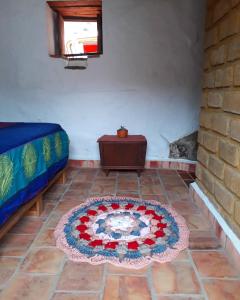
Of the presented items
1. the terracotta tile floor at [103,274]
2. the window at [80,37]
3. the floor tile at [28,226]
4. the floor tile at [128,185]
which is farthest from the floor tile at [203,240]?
the window at [80,37]

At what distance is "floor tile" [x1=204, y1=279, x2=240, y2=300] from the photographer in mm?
1260

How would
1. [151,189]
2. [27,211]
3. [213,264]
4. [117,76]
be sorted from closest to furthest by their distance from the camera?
[213,264]
[27,211]
[151,189]
[117,76]

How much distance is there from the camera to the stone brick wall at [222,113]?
1.55 meters

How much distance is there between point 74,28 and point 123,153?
1902 millimetres

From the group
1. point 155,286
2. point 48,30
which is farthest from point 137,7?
point 155,286

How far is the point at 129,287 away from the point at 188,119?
8.02 ft

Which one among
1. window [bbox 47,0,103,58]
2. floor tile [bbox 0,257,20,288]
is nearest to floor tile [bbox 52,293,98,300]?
floor tile [bbox 0,257,20,288]

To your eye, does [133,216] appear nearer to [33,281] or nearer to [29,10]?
[33,281]

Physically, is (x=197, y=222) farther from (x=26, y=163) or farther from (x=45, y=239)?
(x=26, y=163)

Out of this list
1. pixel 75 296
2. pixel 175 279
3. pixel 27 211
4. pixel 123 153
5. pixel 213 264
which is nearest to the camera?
pixel 75 296

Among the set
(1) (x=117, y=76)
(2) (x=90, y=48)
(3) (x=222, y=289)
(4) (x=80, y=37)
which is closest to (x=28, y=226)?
(3) (x=222, y=289)

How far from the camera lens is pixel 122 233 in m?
1.86

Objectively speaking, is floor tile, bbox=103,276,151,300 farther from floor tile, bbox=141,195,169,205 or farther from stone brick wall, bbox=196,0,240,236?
floor tile, bbox=141,195,169,205

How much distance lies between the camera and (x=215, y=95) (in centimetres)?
192
